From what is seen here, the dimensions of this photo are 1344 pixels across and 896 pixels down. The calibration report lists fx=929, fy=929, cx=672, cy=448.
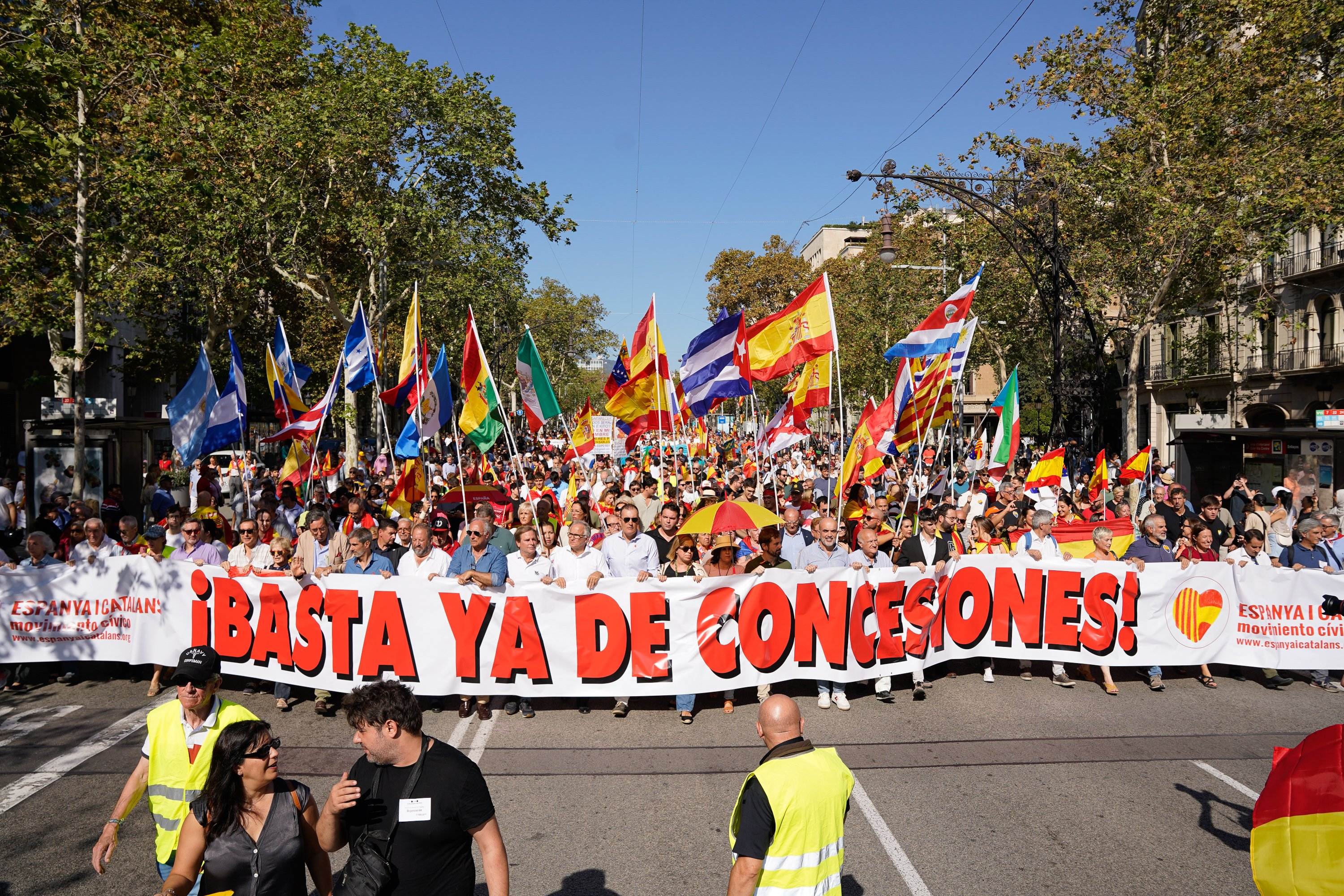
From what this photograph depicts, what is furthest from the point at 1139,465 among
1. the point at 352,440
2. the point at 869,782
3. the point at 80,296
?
the point at 352,440

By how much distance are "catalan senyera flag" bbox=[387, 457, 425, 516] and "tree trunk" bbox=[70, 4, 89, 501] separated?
21.6 feet

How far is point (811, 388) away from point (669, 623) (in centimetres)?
550

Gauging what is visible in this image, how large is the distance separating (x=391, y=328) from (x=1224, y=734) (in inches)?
1655

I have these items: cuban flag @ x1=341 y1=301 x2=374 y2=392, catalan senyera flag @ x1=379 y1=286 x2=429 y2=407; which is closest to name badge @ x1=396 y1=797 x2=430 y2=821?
catalan senyera flag @ x1=379 y1=286 x2=429 y2=407

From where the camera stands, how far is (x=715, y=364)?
1203 centimetres

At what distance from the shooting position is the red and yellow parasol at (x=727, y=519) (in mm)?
7922

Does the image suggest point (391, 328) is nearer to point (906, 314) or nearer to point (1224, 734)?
point (906, 314)

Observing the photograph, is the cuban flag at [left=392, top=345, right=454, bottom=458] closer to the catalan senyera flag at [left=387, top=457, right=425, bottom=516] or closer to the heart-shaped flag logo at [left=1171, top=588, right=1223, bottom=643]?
the catalan senyera flag at [left=387, top=457, right=425, bottom=516]

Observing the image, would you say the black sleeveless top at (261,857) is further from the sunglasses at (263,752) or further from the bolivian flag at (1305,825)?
the bolivian flag at (1305,825)

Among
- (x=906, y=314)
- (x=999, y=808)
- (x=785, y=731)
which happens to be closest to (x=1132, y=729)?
(x=999, y=808)

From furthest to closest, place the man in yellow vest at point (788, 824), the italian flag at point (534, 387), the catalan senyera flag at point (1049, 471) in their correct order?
the catalan senyera flag at point (1049, 471), the italian flag at point (534, 387), the man in yellow vest at point (788, 824)

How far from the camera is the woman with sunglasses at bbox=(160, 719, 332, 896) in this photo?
3.13 m

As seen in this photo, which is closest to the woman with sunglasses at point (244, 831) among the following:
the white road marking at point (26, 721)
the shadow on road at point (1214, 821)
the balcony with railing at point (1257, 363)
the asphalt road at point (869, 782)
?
the asphalt road at point (869, 782)

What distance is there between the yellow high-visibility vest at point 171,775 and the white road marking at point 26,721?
436 cm
